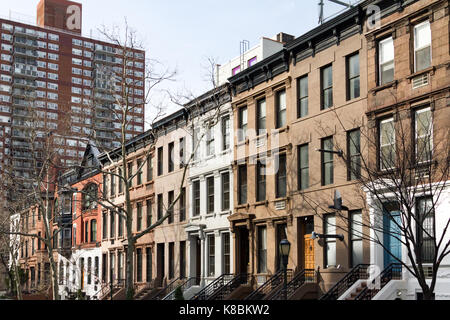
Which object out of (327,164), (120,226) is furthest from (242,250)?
(120,226)

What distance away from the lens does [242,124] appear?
3478 cm

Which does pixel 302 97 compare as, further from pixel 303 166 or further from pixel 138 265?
pixel 138 265

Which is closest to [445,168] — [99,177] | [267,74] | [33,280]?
[267,74]

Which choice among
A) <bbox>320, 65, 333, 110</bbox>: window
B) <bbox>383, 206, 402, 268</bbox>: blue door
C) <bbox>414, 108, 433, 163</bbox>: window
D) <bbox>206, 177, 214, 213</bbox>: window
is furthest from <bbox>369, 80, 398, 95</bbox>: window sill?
<bbox>206, 177, 214, 213</bbox>: window

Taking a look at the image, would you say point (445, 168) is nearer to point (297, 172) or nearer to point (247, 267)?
point (297, 172)

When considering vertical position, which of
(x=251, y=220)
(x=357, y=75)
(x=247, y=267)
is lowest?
(x=247, y=267)

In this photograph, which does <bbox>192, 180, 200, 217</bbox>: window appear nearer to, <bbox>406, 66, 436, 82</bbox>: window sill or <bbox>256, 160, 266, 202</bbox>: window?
<bbox>256, 160, 266, 202</bbox>: window

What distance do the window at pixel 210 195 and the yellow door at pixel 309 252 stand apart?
362 inches

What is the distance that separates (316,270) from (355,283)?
11.5ft

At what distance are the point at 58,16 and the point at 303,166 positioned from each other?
128 m

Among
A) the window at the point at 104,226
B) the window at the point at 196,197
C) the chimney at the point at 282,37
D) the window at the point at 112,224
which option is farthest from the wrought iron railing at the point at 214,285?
the window at the point at 104,226

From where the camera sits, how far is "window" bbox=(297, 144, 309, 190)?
96.9ft

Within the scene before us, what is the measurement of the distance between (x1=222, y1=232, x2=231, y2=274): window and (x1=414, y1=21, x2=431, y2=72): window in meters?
15.3

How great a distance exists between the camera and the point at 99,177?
180ft
